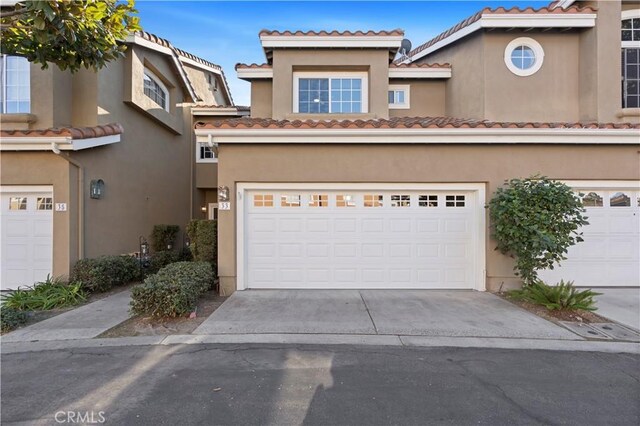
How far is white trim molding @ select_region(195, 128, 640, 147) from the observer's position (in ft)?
22.8

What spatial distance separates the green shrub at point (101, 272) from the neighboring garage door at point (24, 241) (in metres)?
0.80

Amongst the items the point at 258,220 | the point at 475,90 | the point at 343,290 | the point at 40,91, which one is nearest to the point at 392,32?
the point at 475,90

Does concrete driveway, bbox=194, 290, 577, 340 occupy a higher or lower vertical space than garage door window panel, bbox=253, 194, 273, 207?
lower

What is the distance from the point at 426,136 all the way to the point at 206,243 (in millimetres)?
5411

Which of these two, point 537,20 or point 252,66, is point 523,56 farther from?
point 252,66

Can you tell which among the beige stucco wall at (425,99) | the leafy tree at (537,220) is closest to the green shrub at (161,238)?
the beige stucco wall at (425,99)

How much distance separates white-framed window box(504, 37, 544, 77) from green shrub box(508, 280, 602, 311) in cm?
652

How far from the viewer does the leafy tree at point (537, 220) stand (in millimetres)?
5965

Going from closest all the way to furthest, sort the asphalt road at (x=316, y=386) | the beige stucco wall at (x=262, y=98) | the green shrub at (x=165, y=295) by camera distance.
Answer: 1. the asphalt road at (x=316, y=386)
2. the green shrub at (x=165, y=295)
3. the beige stucco wall at (x=262, y=98)

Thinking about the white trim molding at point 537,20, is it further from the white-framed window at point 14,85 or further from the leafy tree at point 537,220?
the white-framed window at point 14,85

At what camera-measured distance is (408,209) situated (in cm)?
736

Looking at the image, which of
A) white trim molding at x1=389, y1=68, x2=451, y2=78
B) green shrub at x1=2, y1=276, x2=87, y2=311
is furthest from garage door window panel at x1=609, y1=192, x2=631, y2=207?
green shrub at x1=2, y1=276, x2=87, y2=311

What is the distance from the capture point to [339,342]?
14.9 ft

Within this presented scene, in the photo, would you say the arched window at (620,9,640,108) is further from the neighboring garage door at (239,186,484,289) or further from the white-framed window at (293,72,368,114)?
the white-framed window at (293,72,368,114)
